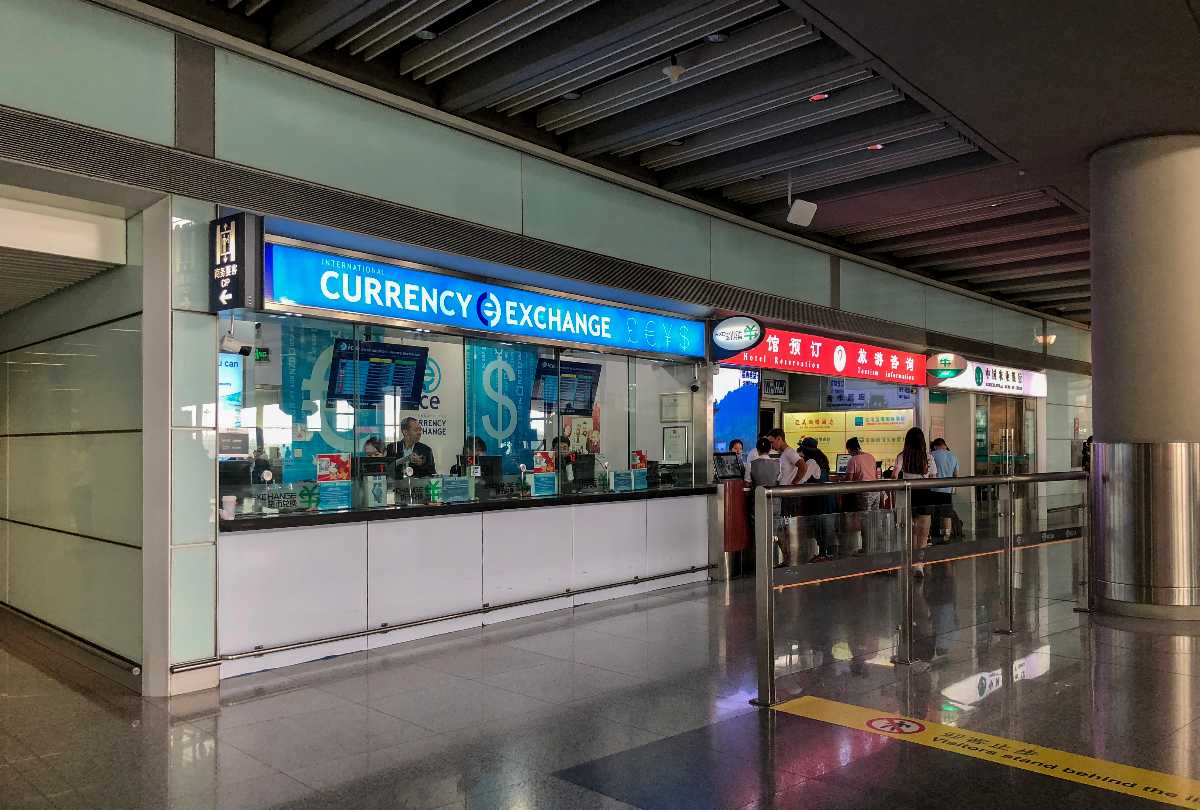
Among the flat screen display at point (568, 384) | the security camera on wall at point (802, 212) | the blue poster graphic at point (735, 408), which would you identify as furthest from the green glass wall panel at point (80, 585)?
the blue poster graphic at point (735, 408)

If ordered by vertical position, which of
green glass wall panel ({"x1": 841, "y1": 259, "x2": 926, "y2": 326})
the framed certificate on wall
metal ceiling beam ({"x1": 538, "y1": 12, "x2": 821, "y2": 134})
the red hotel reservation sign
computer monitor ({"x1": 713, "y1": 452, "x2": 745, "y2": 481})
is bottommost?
computer monitor ({"x1": 713, "y1": 452, "x2": 745, "y2": 481})

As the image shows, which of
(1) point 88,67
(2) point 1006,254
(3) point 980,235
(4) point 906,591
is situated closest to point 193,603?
(1) point 88,67

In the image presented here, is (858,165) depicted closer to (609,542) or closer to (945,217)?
(945,217)

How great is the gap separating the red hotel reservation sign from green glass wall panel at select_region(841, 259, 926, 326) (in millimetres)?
462

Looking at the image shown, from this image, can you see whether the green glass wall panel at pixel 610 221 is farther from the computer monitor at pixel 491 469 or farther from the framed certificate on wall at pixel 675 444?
the computer monitor at pixel 491 469

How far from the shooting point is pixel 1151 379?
669 centimetres

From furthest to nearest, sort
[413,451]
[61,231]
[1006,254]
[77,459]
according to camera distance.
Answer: [1006,254] < [413,451] < [77,459] < [61,231]

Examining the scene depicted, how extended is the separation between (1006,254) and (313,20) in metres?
8.74

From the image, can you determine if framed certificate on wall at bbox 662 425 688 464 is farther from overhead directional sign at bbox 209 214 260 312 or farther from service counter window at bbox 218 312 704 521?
overhead directional sign at bbox 209 214 260 312

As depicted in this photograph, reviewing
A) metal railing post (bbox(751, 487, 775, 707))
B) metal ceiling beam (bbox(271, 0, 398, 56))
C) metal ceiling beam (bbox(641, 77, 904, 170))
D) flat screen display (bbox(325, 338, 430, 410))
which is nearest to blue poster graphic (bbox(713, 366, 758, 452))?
metal ceiling beam (bbox(641, 77, 904, 170))

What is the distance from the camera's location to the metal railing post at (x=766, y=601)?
4547mm

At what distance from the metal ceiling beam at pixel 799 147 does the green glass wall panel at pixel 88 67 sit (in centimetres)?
420

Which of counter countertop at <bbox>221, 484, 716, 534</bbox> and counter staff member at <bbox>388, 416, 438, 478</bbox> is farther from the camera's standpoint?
counter staff member at <bbox>388, 416, 438, 478</bbox>

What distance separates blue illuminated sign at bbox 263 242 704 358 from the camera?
555 cm
